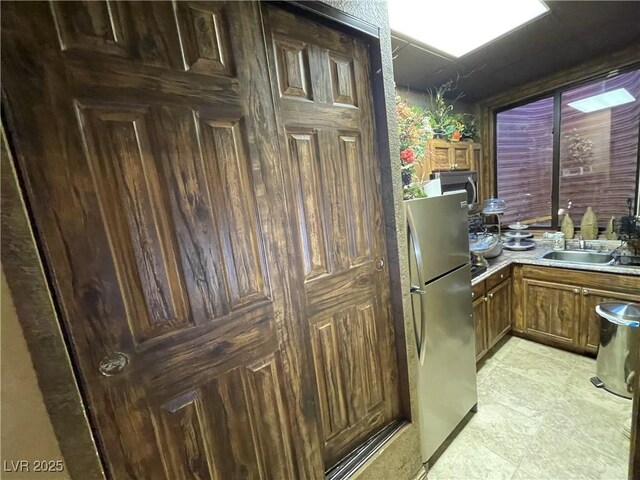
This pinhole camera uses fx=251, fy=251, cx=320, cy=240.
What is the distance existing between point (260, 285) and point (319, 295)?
11.9 inches

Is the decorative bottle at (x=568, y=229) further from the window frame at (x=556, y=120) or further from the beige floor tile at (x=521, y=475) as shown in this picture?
the beige floor tile at (x=521, y=475)

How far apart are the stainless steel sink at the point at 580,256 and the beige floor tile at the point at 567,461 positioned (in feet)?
5.39

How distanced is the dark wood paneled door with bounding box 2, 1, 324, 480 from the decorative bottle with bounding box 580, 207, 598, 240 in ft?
10.7

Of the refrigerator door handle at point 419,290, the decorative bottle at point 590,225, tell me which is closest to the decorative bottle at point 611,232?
the decorative bottle at point 590,225

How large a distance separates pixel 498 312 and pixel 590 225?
1.42 meters

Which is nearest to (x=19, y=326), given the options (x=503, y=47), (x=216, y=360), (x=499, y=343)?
(x=216, y=360)

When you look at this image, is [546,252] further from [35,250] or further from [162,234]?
[35,250]

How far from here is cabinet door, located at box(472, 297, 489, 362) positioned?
211 centimetres

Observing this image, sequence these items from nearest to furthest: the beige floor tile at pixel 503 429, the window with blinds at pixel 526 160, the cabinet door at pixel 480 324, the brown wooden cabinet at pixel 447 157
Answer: the beige floor tile at pixel 503 429, the cabinet door at pixel 480 324, the brown wooden cabinet at pixel 447 157, the window with blinds at pixel 526 160

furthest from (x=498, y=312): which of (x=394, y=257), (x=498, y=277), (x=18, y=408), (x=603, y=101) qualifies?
(x=18, y=408)

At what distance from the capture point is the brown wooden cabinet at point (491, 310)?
2131 mm

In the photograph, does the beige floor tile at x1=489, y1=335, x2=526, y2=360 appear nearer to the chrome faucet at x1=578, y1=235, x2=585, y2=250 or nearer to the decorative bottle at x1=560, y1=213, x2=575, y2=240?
the chrome faucet at x1=578, y1=235, x2=585, y2=250

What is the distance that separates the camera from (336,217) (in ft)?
3.74

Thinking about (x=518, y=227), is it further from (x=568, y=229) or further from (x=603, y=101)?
(x=603, y=101)
